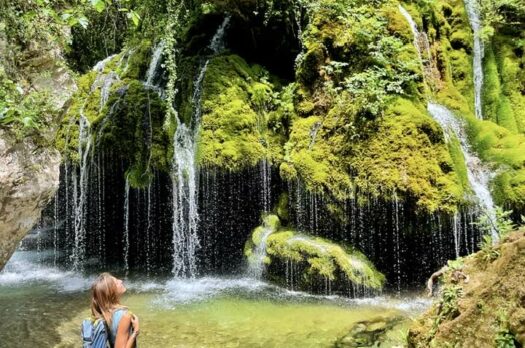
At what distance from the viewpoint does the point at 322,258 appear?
842 centimetres

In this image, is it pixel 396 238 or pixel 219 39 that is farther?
pixel 219 39

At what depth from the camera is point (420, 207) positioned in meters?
8.18

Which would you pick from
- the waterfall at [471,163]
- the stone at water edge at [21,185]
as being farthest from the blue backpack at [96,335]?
the waterfall at [471,163]

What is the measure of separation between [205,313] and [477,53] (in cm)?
944

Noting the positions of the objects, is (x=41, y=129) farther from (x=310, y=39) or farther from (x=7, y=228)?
(x=310, y=39)

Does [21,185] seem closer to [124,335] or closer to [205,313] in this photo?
[205,313]

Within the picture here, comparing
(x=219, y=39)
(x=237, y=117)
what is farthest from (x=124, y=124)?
(x=219, y=39)

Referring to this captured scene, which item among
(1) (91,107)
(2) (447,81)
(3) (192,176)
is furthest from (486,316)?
(1) (91,107)

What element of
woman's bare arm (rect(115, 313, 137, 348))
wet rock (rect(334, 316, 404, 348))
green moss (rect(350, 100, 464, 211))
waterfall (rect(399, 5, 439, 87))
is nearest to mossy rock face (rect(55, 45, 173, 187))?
green moss (rect(350, 100, 464, 211))

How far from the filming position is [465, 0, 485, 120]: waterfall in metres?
11.7

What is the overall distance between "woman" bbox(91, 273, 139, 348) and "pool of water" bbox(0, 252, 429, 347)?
11.5ft

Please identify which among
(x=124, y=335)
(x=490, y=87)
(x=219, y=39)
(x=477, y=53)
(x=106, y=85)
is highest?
(x=219, y=39)

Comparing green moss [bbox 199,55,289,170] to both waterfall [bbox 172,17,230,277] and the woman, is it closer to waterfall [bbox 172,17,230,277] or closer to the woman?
waterfall [bbox 172,17,230,277]

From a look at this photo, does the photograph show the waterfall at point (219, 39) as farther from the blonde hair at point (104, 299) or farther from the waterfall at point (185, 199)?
the blonde hair at point (104, 299)
